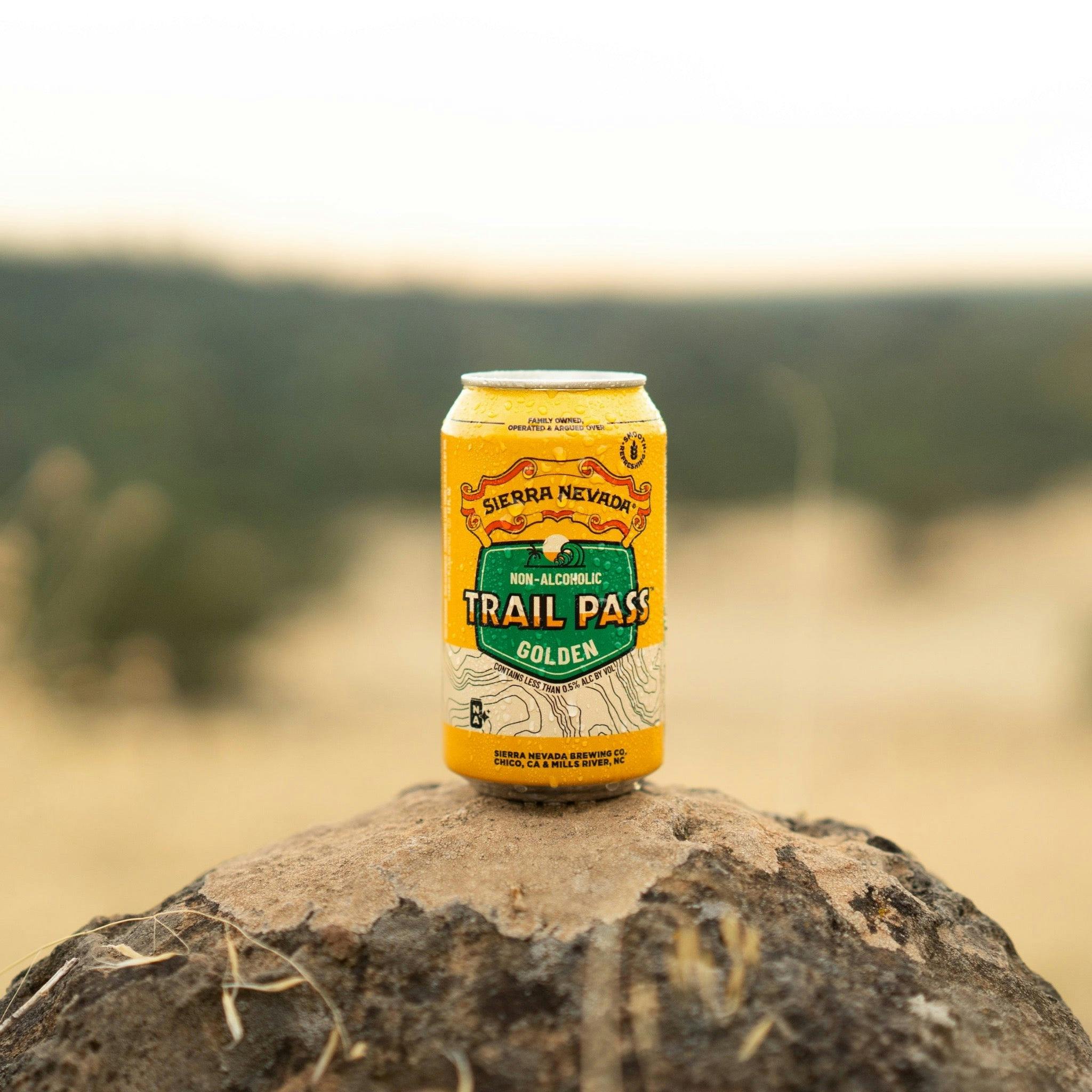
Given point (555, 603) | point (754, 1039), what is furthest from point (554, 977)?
point (555, 603)

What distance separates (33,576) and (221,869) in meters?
4.22

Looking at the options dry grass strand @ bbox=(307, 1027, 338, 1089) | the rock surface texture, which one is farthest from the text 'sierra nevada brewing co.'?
dry grass strand @ bbox=(307, 1027, 338, 1089)

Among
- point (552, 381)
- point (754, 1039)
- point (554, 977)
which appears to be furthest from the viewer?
point (552, 381)

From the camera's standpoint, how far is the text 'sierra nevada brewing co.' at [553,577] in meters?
2.37

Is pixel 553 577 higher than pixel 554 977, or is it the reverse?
pixel 553 577

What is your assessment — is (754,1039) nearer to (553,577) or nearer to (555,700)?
(555,700)

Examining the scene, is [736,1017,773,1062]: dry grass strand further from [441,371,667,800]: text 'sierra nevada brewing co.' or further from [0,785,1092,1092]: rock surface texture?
[441,371,667,800]: text 'sierra nevada brewing co.'

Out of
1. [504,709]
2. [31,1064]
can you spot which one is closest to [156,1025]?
[31,1064]

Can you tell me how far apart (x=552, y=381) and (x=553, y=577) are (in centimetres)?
36

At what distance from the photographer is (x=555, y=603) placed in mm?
2395

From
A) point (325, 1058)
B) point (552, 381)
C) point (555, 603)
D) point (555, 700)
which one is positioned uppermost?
point (552, 381)

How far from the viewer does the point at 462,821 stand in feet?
7.97

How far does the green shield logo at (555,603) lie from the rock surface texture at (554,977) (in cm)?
29

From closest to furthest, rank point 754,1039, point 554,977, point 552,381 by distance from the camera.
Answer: point 754,1039 < point 554,977 < point 552,381
